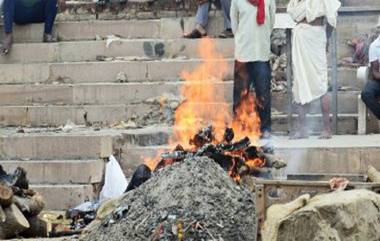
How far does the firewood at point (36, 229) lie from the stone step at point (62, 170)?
5.45 feet

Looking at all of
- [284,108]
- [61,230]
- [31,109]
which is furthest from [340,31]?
[61,230]

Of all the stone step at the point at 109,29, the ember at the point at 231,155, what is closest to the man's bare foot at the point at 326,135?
the ember at the point at 231,155

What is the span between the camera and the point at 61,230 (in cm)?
1077

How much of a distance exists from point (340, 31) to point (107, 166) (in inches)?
206

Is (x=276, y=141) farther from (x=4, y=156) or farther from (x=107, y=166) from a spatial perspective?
(x=4, y=156)

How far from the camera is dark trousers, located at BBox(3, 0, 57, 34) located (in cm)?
1559

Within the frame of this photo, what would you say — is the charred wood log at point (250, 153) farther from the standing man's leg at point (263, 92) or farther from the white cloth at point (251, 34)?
the white cloth at point (251, 34)

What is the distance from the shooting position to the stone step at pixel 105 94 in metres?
14.1

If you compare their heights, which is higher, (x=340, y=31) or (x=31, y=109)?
(x=340, y=31)

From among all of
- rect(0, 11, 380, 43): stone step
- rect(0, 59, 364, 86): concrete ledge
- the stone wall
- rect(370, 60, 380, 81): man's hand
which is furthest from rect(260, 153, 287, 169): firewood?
the stone wall

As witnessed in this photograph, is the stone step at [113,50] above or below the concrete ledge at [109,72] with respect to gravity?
above

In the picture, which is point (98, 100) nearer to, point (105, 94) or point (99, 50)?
point (105, 94)

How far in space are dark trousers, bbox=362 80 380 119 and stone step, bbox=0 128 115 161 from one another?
3.22 m

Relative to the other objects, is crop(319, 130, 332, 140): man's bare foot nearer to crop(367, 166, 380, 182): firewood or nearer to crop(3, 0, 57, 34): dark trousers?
crop(367, 166, 380, 182): firewood
